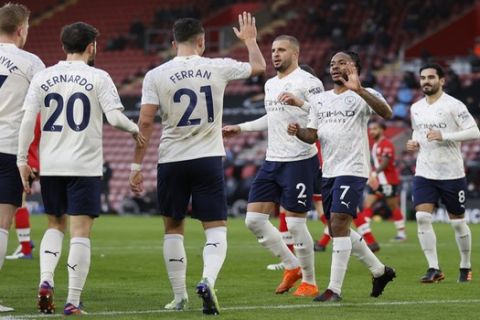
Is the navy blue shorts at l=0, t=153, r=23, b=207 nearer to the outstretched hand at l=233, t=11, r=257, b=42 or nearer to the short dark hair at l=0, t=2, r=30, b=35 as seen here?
the short dark hair at l=0, t=2, r=30, b=35

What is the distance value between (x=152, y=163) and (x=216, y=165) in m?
27.2

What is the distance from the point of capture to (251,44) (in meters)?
9.16

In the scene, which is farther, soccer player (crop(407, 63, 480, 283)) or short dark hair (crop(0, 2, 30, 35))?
soccer player (crop(407, 63, 480, 283))

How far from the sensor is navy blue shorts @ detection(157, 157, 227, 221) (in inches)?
357

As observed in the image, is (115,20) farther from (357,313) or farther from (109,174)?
(357,313)

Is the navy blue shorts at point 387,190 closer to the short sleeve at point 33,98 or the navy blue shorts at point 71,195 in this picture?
the navy blue shorts at point 71,195

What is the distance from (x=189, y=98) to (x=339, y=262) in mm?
2134

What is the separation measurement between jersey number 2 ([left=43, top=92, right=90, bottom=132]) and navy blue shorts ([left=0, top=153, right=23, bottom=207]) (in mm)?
725

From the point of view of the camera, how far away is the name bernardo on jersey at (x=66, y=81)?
8672mm

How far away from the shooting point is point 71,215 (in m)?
8.70

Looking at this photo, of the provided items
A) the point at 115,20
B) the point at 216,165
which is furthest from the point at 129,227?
the point at 115,20

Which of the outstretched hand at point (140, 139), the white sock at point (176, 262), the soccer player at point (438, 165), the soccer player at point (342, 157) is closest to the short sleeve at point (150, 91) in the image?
the outstretched hand at point (140, 139)

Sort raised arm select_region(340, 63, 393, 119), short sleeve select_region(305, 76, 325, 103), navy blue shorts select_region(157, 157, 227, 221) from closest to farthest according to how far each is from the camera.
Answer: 1. navy blue shorts select_region(157, 157, 227, 221)
2. raised arm select_region(340, 63, 393, 119)
3. short sleeve select_region(305, 76, 325, 103)

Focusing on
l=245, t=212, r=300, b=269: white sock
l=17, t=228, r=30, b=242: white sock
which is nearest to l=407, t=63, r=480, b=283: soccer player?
l=245, t=212, r=300, b=269: white sock
